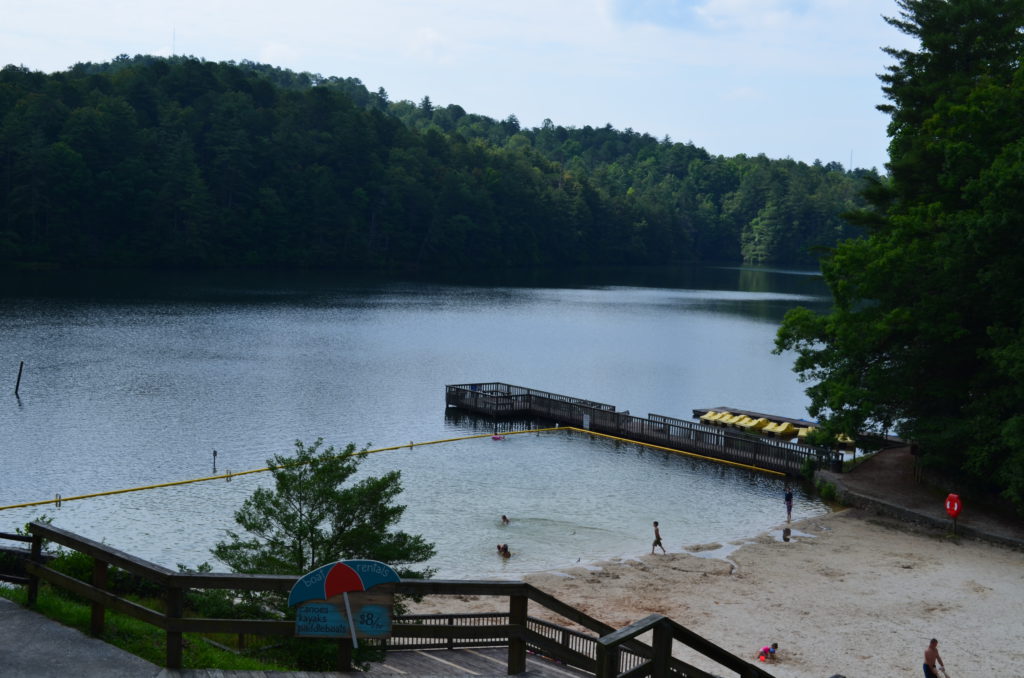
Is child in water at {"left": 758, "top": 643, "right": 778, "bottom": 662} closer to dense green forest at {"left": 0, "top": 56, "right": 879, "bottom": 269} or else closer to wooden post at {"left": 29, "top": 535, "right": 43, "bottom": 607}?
wooden post at {"left": 29, "top": 535, "right": 43, "bottom": 607}

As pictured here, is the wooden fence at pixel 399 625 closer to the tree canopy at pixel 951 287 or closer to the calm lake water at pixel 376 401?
the calm lake water at pixel 376 401

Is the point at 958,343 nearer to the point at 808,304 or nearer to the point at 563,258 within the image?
the point at 808,304

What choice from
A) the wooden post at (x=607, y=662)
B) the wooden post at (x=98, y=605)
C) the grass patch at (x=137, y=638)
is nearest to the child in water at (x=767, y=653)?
the grass patch at (x=137, y=638)

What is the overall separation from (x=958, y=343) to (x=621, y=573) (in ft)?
54.2

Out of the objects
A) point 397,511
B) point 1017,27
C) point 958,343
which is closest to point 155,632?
point 397,511

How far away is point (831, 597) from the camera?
2573cm

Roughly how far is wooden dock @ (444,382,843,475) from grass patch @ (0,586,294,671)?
3511 centimetres

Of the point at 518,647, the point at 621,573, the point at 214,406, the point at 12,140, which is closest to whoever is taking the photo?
the point at 518,647

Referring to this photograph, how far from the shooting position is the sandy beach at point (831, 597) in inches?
851

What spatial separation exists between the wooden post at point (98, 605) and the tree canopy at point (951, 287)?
28.8m

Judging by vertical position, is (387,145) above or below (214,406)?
above

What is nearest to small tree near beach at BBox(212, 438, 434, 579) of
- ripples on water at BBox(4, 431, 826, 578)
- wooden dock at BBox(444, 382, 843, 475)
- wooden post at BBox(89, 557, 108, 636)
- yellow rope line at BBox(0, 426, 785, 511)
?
wooden post at BBox(89, 557, 108, 636)

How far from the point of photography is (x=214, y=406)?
51.8 m

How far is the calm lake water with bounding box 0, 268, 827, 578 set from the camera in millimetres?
32688
